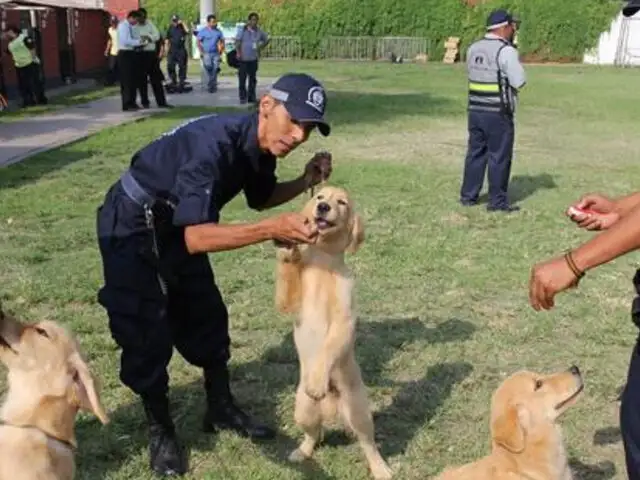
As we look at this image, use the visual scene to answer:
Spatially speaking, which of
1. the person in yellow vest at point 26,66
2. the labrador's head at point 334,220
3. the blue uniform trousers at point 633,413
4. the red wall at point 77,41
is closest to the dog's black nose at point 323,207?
the labrador's head at point 334,220

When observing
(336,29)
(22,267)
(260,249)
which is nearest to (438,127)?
(260,249)

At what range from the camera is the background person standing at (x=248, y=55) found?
1864 centimetres

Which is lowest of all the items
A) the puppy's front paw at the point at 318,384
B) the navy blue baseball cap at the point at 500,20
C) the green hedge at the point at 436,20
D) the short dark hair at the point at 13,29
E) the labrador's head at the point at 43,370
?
the puppy's front paw at the point at 318,384

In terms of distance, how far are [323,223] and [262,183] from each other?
0.49 metres

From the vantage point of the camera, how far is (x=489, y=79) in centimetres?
877

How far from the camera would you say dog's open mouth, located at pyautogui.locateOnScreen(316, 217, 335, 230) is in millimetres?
3494

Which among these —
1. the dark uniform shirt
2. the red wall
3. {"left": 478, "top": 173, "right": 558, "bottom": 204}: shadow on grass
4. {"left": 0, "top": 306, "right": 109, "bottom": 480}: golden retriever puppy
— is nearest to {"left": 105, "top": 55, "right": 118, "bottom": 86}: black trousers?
the red wall

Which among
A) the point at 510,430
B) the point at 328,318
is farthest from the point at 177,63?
the point at 510,430

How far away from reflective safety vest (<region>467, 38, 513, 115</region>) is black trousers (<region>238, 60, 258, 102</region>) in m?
10.4

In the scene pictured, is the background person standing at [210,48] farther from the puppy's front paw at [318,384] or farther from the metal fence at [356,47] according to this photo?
the metal fence at [356,47]

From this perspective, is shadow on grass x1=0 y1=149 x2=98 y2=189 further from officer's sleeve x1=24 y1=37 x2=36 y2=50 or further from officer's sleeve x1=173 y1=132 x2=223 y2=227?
officer's sleeve x1=173 y1=132 x2=223 y2=227

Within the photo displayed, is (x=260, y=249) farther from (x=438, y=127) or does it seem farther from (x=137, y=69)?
(x=137, y=69)

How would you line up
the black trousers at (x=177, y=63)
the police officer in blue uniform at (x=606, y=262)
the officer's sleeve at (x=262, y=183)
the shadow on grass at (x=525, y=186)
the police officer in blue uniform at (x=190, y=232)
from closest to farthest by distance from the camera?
1. the police officer in blue uniform at (x=606, y=262)
2. the police officer in blue uniform at (x=190, y=232)
3. the officer's sleeve at (x=262, y=183)
4. the shadow on grass at (x=525, y=186)
5. the black trousers at (x=177, y=63)

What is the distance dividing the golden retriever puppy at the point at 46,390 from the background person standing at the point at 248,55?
16.1 meters
